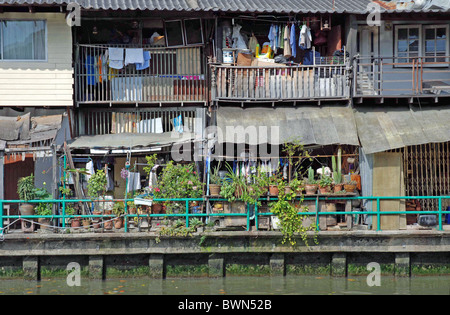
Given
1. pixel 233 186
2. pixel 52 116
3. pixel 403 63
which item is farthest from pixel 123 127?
pixel 403 63

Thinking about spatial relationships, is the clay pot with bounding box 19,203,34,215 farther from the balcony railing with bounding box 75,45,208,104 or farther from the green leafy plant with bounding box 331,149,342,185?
the green leafy plant with bounding box 331,149,342,185

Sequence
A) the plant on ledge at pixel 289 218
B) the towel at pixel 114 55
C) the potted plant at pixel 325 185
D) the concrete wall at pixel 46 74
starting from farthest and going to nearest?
the towel at pixel 114 55
the concrete wall at pixel 46 74
the potted plant at pixel 325 185
the plant on ledge at pixel 289 218

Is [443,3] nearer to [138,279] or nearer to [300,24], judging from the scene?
[300,24]

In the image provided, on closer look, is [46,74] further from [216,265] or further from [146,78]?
[216,265]


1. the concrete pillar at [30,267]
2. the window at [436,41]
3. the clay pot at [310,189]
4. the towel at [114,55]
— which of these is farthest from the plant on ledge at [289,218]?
the window at [436,41]

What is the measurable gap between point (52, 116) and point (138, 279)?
5.85m

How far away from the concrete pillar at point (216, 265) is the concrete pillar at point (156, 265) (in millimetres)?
1286

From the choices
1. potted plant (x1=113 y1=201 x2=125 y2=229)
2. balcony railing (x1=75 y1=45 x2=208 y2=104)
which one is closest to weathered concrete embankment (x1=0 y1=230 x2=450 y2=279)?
potted plant (x1=113 y1=201 x2=125 y2=229)

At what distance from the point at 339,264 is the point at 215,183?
13.1ft

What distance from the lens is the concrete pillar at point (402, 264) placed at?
724 inches

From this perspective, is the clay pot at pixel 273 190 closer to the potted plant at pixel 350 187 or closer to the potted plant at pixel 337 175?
the potted plant at pixel 337 175

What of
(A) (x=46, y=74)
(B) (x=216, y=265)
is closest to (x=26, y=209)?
(A) (x=46, y=74)

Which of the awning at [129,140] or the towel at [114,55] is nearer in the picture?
the awning at [129,140]

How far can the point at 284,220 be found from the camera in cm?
1800
